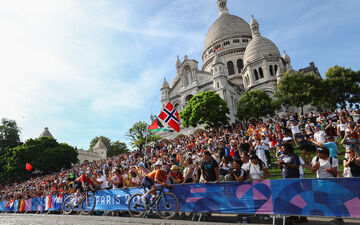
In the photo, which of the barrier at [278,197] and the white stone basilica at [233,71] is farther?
the white stone basilica at [233,71]

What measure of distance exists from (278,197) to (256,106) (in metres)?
32.5

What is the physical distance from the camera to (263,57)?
47.2 meters

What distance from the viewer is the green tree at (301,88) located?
28.4 m

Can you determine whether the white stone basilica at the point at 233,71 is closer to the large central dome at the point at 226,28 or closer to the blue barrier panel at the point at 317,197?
the large central dome at the point at 226,28

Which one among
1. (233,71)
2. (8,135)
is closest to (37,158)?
(8,135)

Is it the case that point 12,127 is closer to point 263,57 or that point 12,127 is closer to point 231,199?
point 263,57

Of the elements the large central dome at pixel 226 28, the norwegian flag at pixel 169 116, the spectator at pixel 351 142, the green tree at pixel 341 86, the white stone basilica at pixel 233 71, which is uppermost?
the large central dome at pixel 226 28

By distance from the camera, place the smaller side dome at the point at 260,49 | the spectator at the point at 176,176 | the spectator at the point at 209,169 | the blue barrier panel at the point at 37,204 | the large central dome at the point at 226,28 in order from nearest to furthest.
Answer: the spectator at the point at 209,169
the spectator at the point at 176,176
the blue barrier panel at the point at 37,204
the smaller side dome at the point at 260,49
the large central dome at the point at 226,28

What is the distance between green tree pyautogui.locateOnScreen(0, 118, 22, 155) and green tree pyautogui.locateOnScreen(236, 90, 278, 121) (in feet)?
163

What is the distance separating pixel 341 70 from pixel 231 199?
2983 cm

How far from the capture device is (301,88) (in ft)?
96.0

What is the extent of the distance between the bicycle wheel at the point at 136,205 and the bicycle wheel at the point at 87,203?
7.13 ft

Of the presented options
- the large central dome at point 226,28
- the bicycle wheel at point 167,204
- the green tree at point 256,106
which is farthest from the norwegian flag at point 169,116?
the large central dome at point 226,28

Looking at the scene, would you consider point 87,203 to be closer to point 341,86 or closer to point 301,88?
point 301,88
